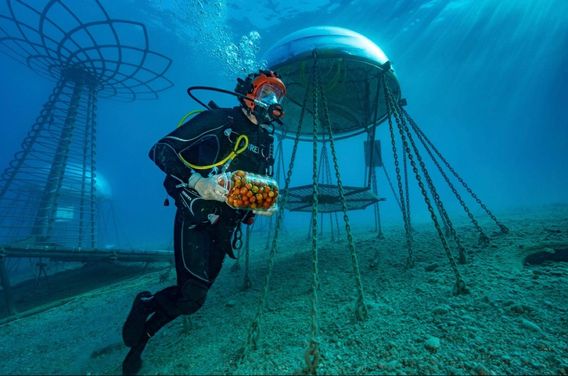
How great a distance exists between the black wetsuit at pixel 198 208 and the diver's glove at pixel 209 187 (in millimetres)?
120

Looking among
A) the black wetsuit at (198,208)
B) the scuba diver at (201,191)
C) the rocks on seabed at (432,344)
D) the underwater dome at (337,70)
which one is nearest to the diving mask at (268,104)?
the scuba diver at (201,191)

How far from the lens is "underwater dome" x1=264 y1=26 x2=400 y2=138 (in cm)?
463

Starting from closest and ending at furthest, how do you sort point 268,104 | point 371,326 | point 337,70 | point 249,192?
1. point 249,192
2. point 371,326
3. point 268,104
4. point 337,70

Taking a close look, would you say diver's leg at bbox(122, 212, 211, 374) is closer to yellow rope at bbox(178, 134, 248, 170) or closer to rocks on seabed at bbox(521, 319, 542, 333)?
yellow rope at bbox(178, 134, 248, 170)

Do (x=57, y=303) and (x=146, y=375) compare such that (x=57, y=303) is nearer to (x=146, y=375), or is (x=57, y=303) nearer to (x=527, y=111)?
(x=146, y=375)

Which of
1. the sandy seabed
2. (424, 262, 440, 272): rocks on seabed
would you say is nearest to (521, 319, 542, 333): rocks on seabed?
the sandy seabed

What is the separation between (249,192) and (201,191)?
0.53 metres

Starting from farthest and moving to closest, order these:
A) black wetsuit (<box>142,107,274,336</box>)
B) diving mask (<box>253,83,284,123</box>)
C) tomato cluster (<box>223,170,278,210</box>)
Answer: diving mask (<box>253,83,284,123</box>)
black wetsuit (<box>142,107,274,336</box>)
tomato cluster (<box>223,170,278,210</box>)

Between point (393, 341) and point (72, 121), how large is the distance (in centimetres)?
1550

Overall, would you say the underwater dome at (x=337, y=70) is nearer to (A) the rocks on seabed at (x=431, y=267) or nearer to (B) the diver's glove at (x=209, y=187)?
(B) the diver's glove at (x=209, y=187)

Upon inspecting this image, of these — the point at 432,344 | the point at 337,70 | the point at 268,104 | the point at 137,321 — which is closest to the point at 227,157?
the point at 268,104

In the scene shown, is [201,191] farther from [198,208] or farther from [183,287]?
[183,287]

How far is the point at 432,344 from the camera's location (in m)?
2.17

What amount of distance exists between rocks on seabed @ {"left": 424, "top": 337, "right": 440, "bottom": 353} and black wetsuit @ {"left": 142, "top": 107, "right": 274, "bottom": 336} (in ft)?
7.24
